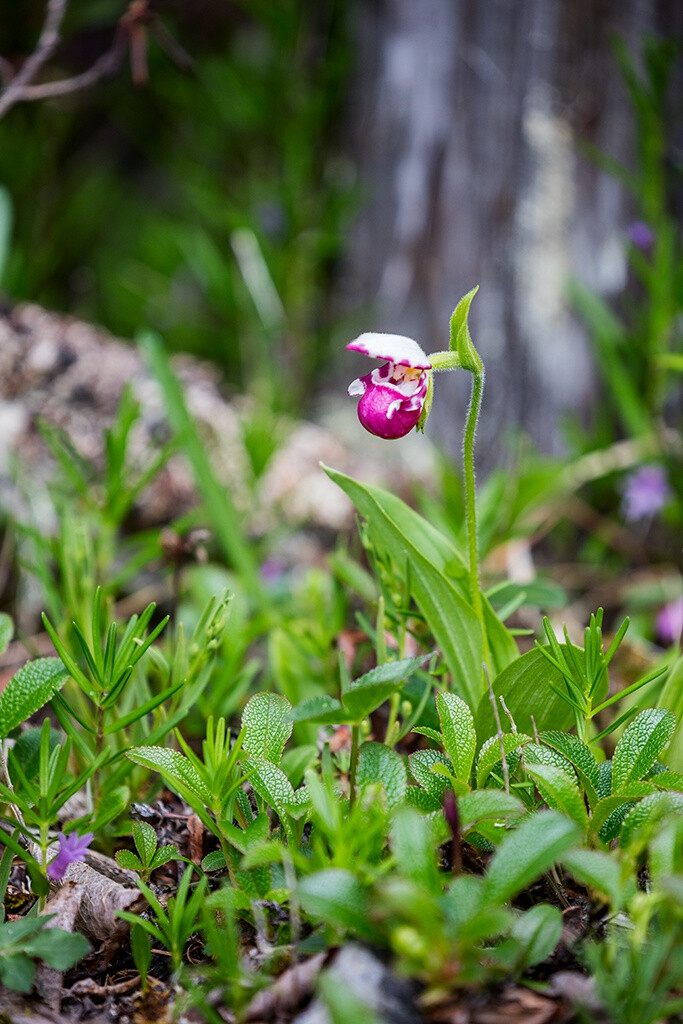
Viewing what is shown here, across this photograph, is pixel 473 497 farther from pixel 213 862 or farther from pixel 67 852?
pixel 67 852

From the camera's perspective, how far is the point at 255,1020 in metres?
0.68

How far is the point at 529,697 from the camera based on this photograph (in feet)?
3.21

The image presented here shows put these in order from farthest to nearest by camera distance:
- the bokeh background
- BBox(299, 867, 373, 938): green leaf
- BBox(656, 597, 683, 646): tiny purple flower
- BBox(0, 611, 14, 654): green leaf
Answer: the bokeh background → BBox(656, 597, 683, 646): tiny purple flower → BBox(0, 611, 14, 654): green leaf → BBox(299, 867, 373, 938): green leaf

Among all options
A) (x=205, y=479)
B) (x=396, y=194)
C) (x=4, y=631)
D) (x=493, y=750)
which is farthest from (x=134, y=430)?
(x=493, y=750)

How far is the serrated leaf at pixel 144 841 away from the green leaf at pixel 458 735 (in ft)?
1.12

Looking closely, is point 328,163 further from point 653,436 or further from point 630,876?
point 630,876

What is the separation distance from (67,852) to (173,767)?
0.50 ft

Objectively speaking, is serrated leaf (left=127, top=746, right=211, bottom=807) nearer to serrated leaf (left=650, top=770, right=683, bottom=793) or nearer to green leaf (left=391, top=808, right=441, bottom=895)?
green leaf (left=391, top=808, right=441, bottom=895)

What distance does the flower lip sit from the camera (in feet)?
2.91

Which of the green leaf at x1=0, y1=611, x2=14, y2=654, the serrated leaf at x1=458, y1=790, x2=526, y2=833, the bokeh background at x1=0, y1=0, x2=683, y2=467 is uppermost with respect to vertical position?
the bokeh background at x1=0, y1=0, x2=683, y2=467

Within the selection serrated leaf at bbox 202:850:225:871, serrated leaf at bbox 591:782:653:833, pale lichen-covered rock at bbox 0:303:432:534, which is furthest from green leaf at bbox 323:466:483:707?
pale lichen-covered rock at bbox 0:303:432:534

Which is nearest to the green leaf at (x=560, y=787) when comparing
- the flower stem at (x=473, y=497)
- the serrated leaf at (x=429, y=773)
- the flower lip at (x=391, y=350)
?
the serrated leaf at (x=429, y=773)

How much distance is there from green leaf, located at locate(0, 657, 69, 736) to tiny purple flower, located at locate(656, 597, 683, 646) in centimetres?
137

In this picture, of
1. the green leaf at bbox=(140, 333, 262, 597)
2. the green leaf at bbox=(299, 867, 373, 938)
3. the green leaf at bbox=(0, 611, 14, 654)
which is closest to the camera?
the green leaf at bbox=(299, 867, 373, 938)
